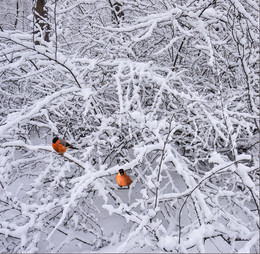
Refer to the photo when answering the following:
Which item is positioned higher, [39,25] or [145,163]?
[39,25]

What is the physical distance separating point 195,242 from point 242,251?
0.26 m

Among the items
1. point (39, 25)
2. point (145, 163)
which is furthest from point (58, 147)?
point (39, 25)

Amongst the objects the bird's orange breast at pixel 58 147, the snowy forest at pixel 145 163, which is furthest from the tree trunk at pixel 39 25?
the bird's orange breast at pixel 58 147

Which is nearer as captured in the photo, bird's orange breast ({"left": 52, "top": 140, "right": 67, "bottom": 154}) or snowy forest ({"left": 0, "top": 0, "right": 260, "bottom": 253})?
snowy forest ({"left": 0, "top": 0, "right": 260, "bottom": 253})

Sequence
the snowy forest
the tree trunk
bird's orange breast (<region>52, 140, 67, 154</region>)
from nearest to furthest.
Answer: the snowy forest < bird's orange breast (<region>52, 140, 67, 154</region>) < the tree trunk

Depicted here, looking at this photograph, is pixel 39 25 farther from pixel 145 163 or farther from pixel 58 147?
pixel 145 163

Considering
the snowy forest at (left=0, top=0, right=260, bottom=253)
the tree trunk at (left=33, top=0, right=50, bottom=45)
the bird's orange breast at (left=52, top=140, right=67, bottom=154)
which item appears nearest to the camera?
the snowy forest at (left=0, top=0, right=260, bottom=253)

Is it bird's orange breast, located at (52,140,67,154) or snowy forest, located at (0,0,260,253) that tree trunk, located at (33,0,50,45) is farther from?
bird's orange breast, located at (52,140,67,154)

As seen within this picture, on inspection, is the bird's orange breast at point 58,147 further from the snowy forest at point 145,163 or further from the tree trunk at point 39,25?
the tree trunk at point 39,25

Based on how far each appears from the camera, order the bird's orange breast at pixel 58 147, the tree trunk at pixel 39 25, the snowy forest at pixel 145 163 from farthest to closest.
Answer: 1. the tree trunk at pixel 39 25
2. the bird's orange breast at pixel 58 147
3. the snowy forest at pixel 145 163

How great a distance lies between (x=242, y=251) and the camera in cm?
120

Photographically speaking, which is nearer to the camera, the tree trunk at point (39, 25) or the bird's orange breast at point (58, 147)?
the bird's orange breast at point (58, 147)

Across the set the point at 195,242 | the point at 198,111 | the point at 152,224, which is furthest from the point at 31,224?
the point at 198,111

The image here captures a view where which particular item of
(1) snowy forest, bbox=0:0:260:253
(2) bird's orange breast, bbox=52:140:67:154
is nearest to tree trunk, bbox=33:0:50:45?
(1) snowy forest, bbox=0:0:260:253
